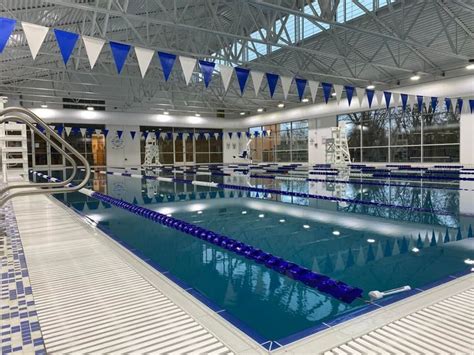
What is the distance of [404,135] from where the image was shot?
18.0 m

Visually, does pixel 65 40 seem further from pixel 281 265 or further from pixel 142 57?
pixel 281 265

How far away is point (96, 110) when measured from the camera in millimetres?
24281

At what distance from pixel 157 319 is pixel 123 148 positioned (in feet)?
83.2

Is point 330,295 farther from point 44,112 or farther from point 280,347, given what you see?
point 44,112

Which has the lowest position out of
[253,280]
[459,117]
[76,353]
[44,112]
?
[253,280]

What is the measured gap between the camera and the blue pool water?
2.54m

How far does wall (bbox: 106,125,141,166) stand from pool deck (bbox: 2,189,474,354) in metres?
23.7

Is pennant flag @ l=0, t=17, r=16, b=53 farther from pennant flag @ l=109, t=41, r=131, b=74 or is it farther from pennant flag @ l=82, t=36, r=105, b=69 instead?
pennant flag @ l=109, t=41, r=131, b=74

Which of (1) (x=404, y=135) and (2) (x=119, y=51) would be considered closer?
(2) (x=119, y=51)

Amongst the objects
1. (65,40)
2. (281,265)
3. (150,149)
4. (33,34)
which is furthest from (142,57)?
(150,149)

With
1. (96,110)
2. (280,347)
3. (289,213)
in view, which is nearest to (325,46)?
Result: (289,213)

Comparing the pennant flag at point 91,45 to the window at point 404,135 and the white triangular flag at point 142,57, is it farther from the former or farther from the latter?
the window at point 404,135

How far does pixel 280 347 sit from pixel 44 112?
24.3 metres

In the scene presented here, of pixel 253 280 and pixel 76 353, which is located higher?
pixel 76 353
